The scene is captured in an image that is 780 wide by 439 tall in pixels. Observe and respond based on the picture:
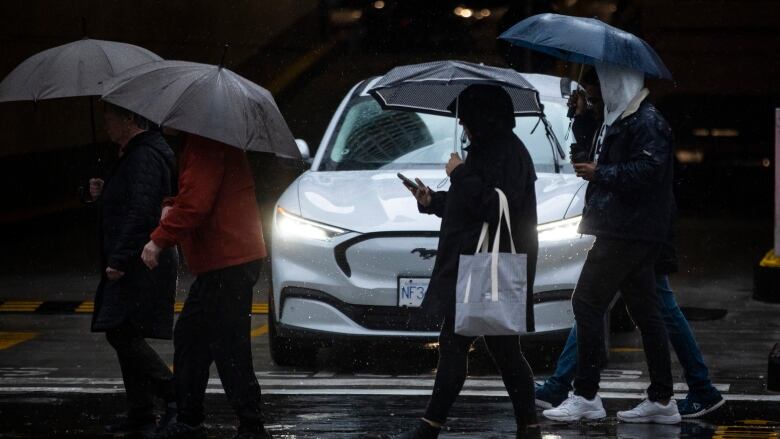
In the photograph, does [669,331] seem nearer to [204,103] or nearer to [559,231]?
[559,231]

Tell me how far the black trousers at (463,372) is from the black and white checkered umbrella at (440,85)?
45.5 inches

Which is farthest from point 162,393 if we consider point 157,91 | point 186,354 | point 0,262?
point 0,262

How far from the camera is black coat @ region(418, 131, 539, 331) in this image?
6531mm

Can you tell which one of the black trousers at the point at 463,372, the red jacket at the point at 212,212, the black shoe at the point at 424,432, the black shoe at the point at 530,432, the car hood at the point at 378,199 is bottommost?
the black shoe at the point at 530,432

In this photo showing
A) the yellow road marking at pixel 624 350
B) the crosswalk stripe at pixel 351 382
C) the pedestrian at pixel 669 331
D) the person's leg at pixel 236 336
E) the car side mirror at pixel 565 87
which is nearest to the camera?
the person's leg at pixel 236 336

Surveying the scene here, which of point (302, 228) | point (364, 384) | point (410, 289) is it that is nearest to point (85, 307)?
point (302, 228)

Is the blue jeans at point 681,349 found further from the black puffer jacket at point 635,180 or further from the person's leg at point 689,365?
the black puffer jacket at point 635,180

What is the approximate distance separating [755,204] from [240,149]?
16203mm

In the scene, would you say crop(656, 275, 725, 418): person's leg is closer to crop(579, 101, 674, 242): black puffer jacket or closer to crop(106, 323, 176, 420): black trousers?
crop(579, 101, 674, 242): black puffer jacket

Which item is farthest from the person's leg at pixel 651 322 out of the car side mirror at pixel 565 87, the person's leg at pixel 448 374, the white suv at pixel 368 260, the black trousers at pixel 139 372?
the black trousers at pixel 139 372

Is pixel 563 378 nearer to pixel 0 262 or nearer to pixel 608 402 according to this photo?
pixel 608 402

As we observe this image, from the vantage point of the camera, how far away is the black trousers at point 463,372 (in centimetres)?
666

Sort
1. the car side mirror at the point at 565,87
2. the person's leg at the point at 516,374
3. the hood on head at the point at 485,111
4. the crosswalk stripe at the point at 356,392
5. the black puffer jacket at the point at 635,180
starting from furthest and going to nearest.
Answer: the car side mirror at the point at 565,87 → the crosswalk stripe at the point at 356,392 → the black puffer jacket at the point at 635,180 → the person's leg at the point at 516,374 → the hood on head at the point at 485,111

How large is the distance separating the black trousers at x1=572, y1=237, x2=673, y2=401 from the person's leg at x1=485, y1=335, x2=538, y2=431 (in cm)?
58
